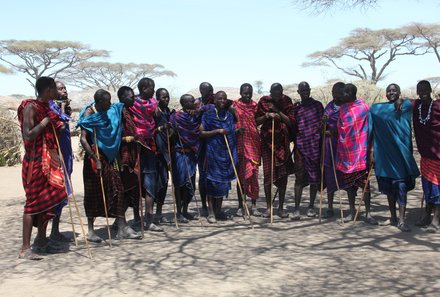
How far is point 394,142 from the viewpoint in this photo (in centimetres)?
578

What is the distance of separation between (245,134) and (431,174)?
7.45ft

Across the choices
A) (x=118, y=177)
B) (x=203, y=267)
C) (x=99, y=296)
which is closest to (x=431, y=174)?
(x=203, y=267)

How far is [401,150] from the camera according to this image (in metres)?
5.72

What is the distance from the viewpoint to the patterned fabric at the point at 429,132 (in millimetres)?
5480

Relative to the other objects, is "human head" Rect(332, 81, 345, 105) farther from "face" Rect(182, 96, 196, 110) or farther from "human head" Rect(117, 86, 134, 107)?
"human head" Rect(117, 86, 134, 107)

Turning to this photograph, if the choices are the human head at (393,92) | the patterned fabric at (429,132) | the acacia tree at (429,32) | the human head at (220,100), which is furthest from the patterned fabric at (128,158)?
the acacia tree at (429,32)

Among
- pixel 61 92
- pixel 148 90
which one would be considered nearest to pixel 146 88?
pixel 148 90

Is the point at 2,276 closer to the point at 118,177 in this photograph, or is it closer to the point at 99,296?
the point at 99,296

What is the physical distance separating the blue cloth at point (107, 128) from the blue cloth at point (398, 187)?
3057mm

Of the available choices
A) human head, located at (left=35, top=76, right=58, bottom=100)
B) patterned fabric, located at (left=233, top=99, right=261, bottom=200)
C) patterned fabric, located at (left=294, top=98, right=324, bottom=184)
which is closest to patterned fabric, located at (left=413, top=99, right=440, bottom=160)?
patterned fabric, located at (left=294, top=98, right=324, bottom=184)

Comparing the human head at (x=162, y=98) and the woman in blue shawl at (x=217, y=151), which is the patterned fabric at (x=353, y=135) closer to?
the woman in blue shawl at (x=217, y=151)

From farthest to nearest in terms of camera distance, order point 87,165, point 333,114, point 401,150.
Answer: point 333,114
point 401,150
point 87,165

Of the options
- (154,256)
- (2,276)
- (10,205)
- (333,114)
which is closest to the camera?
(2,276)

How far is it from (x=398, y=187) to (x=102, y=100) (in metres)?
3.44
